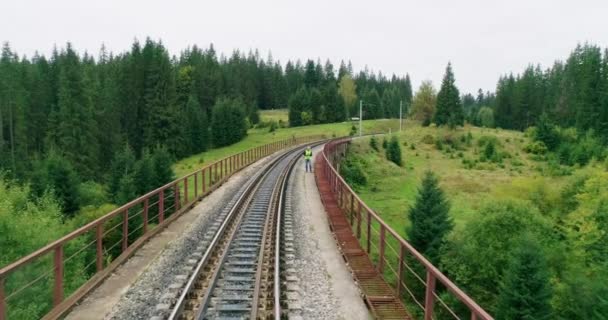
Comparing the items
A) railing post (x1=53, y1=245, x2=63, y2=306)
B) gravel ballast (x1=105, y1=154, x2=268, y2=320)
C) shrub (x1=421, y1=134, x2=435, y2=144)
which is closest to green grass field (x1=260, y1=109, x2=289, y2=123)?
shrub (x1=421, y1=134, x2=435, y2=144)

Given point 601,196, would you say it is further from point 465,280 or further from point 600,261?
point 465,280

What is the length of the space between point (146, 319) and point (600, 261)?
24.8 meters

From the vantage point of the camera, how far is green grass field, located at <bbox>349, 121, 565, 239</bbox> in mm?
35062

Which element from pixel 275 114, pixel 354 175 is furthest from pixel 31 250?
pixel 275 114

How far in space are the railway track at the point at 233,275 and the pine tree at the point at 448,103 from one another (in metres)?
74.2

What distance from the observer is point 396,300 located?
805 centimetres

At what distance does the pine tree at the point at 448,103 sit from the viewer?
3253 inches

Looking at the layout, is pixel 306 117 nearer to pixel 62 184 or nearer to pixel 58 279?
pixel 62 184

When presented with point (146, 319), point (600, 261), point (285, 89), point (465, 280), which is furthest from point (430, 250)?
point (285, 89)

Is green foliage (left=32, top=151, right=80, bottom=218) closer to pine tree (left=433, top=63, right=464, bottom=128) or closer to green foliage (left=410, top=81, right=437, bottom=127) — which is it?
pine tree (left=433, top=63, right=464, bottom=128)

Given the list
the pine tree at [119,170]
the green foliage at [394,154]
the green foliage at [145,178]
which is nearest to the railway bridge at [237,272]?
the green foliage at [145,178]

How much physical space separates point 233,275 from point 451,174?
47432 mm

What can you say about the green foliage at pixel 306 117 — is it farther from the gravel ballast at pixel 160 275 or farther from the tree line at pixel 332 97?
the gravel ballast at pixel 160 275

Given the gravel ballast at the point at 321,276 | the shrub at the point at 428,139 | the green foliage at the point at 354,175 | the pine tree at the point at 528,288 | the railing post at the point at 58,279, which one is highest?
the shrub at the point at 428,139
